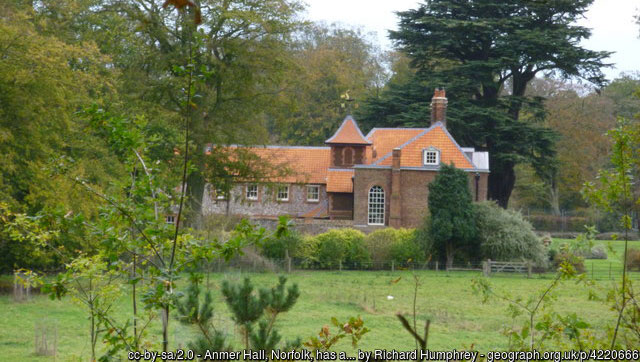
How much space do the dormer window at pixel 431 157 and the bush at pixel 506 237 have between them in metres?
5.93

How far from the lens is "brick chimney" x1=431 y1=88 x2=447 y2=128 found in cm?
3790

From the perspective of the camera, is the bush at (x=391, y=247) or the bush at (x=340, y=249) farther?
the bush at (x=391, y=247)

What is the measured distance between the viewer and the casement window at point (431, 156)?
35688 mm

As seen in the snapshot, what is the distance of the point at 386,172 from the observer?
117 ft

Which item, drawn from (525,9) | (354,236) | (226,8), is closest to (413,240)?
(354,236)

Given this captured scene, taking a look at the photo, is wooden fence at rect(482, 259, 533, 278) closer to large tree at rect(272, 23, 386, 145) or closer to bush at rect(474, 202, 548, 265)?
bush at rect(474, 202, 548, 265)

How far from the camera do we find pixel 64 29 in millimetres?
26578

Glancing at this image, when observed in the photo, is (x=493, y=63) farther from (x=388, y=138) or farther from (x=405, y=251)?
(x=405, y=251)

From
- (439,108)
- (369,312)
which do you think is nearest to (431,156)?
(439,108)

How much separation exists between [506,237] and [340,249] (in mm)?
6723

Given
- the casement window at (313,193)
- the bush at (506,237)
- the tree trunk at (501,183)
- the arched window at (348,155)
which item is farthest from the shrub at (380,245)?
the tree trunk at (501,183)

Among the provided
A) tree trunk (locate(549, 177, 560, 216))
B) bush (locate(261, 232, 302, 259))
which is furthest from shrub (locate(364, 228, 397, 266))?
tree trunk (locate(549, 177, 560, 216))

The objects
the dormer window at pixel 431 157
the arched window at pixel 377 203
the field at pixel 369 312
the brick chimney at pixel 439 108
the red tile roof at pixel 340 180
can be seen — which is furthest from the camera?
the red tile roof at pixel 340 180

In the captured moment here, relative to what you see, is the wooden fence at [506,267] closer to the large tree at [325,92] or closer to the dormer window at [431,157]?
the dormer window at [431,157]
